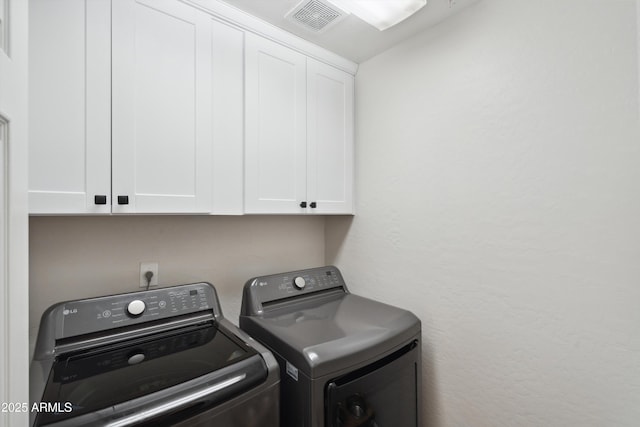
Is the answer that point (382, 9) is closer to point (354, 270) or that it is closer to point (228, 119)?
point (228, 119)

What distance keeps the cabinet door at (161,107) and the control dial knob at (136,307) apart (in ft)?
1.25

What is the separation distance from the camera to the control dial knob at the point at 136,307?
1150 millimetres

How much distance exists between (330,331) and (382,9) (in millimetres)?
1417

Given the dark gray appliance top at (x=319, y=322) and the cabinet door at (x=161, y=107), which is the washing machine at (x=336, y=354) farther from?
the cabinet door at (x=161, y=107)

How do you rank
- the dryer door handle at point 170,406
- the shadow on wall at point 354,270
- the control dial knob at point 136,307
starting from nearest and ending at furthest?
the dryer door handle at point 170,406 < the control dial knob at point 136,307 < the shadow on wall at point 354,270

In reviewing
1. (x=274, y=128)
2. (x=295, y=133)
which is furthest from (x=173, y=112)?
(x=295, y=133)

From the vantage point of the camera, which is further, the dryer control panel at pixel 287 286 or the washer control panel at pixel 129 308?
the dryer control panel at pixel 287 286

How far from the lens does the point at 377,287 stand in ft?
5.87

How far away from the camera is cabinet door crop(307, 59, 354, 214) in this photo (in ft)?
5.46

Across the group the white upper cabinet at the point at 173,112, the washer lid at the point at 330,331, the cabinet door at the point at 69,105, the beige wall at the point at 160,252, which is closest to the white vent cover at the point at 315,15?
the white upper cabinet at the point at 173,112

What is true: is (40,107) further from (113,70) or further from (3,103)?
(3,103)

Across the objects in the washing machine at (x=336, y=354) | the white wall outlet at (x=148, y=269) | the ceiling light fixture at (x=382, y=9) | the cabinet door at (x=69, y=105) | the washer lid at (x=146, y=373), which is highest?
the ceiling light fixture at (x=382, y=9)

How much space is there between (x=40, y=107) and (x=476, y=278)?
1.81 m

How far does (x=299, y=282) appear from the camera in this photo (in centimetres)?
166
